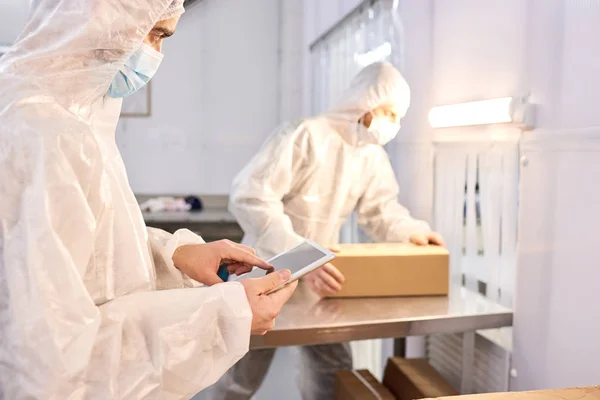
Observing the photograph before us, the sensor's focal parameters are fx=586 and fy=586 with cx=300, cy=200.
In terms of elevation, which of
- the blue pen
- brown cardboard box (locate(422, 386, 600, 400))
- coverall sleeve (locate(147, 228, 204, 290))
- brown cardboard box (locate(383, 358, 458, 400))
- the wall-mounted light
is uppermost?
the wall-mounted light

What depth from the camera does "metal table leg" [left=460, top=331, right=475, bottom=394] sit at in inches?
66.3

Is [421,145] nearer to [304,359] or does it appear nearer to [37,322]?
[304,359]

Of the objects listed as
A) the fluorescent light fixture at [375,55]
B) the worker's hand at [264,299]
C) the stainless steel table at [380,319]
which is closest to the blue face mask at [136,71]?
the worker's hand at [264,299]

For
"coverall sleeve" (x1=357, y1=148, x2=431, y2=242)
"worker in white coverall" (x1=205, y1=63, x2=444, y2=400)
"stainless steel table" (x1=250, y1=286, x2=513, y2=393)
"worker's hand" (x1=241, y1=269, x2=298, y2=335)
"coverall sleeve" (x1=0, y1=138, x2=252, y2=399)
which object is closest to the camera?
"coverall sleeve" (x1=0, y1=138, x2=252, y2=399)

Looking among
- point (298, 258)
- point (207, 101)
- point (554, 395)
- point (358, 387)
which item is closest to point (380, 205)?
point (358, 387)

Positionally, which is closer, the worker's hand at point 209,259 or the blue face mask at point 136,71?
Answer: the blue face mask at point 136,71

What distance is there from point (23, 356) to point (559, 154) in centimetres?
118

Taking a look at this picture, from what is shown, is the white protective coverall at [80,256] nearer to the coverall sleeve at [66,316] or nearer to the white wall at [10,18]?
the coverall sleeve at [66,316]

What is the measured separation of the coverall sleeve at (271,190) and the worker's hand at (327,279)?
0.58ft

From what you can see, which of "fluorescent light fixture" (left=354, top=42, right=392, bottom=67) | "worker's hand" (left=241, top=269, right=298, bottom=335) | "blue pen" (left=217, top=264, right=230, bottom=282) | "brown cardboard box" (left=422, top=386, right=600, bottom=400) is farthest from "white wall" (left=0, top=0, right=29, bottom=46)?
"brown cardboard box" (left=422, top=386, right=600, bottom=400)

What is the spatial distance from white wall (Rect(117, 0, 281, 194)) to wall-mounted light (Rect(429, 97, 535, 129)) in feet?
8.20

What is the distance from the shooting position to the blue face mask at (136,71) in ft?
3.05

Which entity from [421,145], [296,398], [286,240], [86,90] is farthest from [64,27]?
[296,398]

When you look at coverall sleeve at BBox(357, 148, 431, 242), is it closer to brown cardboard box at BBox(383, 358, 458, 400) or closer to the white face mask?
the white face mask
